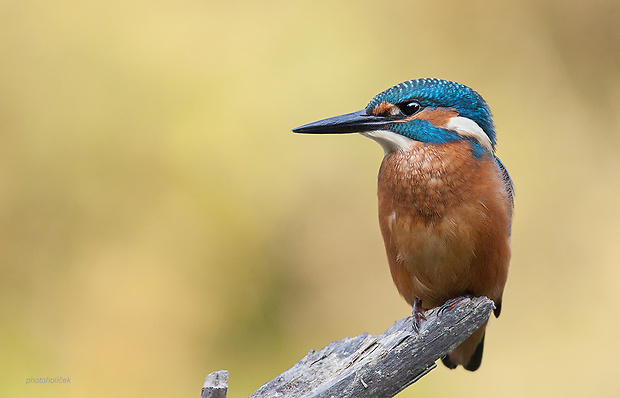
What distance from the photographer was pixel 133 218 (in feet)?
16.0

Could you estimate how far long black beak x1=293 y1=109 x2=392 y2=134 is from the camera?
294 centimetres

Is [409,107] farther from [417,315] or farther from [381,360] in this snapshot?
[381,360]

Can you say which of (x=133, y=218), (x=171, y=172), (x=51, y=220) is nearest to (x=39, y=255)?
(x=51, y=220)

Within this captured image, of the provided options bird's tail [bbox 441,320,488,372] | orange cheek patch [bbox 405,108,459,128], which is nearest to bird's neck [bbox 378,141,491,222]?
orange cheek patch [bbox 405,108,459,128]

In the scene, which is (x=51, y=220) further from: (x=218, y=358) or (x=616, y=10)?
(x=616, y=10)

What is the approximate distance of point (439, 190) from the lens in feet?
9.16

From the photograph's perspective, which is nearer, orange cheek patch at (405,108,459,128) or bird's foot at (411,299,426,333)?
bird's foot at (411,299,426,333)

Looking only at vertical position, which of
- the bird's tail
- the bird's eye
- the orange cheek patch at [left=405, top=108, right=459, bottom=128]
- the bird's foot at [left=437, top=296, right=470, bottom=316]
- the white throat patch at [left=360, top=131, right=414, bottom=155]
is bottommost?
the bird's tail

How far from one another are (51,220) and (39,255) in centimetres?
26

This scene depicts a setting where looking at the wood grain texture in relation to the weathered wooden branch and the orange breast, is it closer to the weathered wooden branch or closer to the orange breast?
the weathered wooden branch

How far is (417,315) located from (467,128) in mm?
820

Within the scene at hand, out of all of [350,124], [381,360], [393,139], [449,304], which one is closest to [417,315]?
[449,304]

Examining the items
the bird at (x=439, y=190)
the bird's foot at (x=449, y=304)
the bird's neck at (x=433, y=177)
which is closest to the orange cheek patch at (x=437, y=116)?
the bird at (x=439, y=190)

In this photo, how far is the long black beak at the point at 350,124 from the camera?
2941mm
